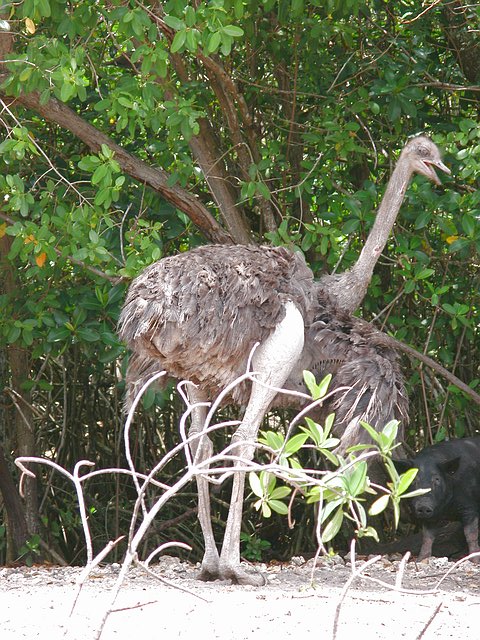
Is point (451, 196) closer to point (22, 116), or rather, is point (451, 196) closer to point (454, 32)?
point (454, 32)

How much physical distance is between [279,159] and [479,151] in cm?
130

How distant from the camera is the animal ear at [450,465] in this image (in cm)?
552

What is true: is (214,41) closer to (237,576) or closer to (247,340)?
(247,340)

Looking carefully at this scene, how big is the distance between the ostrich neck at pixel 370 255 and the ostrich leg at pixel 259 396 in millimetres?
577

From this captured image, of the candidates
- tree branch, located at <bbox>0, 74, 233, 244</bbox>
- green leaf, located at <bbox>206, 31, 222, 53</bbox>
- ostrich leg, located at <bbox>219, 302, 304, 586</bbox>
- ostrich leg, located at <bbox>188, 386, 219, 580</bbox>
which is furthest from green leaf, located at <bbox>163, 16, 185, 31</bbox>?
ostrich leg, located at <bbox>188, 386, 219, 580</bbox>

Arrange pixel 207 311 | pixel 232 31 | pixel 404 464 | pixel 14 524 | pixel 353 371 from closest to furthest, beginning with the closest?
1. pixel 207 311
2. pixel 232 31
3. pixel 353 371
4. pixel 404 464
5. pixel 14 524

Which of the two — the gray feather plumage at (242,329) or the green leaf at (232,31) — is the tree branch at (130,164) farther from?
the green leaf at (232,31)

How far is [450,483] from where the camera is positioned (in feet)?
18.5

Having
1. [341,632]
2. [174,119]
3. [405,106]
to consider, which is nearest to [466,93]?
[405,106]

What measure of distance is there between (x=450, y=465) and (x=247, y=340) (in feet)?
4.79

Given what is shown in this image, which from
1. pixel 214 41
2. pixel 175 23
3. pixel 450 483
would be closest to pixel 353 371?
pixel 450 483

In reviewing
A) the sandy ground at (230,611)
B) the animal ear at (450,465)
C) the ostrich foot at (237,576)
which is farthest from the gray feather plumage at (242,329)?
the sandy ground at (230,611)

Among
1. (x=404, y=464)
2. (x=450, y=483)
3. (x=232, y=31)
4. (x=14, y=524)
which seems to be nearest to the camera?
(x=232, y=31)

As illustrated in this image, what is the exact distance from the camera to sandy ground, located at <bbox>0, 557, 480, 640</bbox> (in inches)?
141
